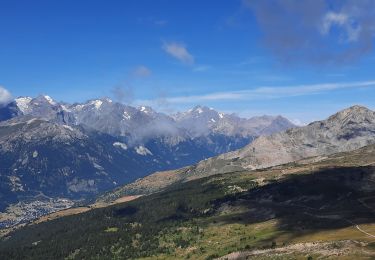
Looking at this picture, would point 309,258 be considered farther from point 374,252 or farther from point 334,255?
point 374,252

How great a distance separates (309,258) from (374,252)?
2480cm

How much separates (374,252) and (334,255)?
50.7 feet

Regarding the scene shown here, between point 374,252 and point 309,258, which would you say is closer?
point 374,252

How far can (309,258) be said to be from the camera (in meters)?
199

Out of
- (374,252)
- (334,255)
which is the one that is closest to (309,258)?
(334,255)

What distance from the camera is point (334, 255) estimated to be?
641 ft

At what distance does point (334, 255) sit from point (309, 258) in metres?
9.59
